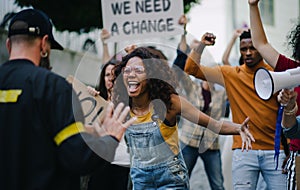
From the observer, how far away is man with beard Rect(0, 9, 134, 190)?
313cm

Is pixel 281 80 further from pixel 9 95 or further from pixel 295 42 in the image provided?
pixel 9 95

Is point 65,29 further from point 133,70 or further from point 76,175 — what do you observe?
point 76,175

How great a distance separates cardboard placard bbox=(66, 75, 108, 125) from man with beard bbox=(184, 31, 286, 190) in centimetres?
75

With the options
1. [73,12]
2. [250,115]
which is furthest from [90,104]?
[73,12]

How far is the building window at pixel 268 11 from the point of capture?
65.9 feet

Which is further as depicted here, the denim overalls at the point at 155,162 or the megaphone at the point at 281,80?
the denim overalls at the point at 155,162

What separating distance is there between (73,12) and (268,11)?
11.4m

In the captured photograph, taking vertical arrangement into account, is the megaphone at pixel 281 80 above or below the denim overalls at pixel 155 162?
above

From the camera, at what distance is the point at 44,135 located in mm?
3160

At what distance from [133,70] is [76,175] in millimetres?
1502

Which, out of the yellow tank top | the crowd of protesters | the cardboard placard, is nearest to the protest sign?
the crowd of protesters

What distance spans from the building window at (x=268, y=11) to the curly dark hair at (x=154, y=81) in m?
15.6

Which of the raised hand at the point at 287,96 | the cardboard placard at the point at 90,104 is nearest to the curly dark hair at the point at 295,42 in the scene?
the raised hand at the point at 287,96

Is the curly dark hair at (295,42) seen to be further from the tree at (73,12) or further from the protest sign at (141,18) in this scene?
the tree at (73,12)
